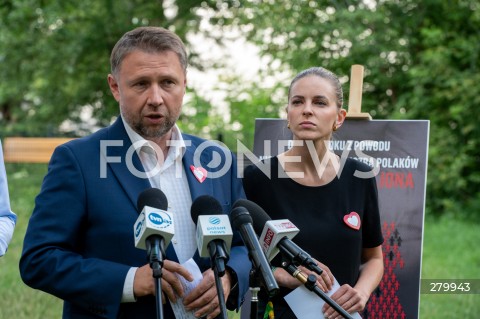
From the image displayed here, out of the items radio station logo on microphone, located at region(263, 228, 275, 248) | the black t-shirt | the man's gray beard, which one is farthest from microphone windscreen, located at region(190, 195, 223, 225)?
the black t-shirt

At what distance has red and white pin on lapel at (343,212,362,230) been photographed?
306 cm

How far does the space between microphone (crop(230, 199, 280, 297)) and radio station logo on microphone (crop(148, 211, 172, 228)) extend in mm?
241

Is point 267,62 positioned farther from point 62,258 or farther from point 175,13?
point 62,258

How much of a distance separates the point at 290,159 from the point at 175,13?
43.3 ft

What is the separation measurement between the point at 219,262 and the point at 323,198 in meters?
1.21

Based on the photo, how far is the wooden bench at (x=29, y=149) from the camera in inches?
646

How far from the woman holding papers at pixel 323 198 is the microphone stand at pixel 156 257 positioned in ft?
3.61

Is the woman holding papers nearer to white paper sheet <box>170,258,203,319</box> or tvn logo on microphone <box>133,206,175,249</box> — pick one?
white paper sheet <box>170,258,203,319</box>

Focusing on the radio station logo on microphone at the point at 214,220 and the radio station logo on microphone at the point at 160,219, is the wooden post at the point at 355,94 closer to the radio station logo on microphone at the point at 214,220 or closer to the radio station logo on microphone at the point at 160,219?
the radio station logo on microphone at the point at 214,220

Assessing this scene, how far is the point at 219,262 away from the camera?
1.99m

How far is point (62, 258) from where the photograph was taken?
2.29 m

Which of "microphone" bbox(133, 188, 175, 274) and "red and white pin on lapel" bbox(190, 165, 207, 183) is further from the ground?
"red and white pin on lapel" bbox(190, 165, 207, 183)

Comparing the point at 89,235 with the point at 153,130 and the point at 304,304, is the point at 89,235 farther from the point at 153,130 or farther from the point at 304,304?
the point at 304,304

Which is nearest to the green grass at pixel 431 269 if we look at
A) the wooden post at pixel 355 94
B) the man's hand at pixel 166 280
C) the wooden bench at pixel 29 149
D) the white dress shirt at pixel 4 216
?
the wooden bench at pixel 29 149
